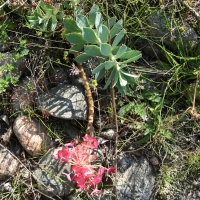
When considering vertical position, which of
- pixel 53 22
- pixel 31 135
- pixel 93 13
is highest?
pixel 93 13

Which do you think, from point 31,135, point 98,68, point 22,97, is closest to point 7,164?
point 31,135

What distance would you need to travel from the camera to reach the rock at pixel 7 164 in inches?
112

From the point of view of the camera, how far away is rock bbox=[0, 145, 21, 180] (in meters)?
2.86

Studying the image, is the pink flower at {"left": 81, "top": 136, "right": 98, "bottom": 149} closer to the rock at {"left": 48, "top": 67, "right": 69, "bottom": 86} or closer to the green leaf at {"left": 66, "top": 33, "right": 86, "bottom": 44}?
the rock at {"left": 48, "top": 67, "right": 69, "bottom": 86}

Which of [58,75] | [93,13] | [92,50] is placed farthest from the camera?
[58,75]

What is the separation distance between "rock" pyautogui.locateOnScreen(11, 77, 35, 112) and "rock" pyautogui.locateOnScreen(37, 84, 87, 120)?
0.07 metres

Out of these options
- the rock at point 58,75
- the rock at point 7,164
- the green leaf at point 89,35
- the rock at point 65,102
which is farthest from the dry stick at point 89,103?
the rock at point 7,164

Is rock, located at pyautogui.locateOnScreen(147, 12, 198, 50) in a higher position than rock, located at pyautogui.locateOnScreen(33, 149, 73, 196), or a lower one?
higher

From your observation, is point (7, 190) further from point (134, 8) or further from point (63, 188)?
point (134, 8)

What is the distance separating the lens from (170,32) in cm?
294

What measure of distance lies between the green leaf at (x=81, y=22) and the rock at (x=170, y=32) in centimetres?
72

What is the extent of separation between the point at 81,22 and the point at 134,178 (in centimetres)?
133

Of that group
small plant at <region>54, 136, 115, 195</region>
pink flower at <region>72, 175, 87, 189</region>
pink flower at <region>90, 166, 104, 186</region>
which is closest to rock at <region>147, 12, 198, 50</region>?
small plant at <region>54, 136, 115, 195</region>

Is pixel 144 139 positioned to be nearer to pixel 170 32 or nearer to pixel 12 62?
pixel 170 32
